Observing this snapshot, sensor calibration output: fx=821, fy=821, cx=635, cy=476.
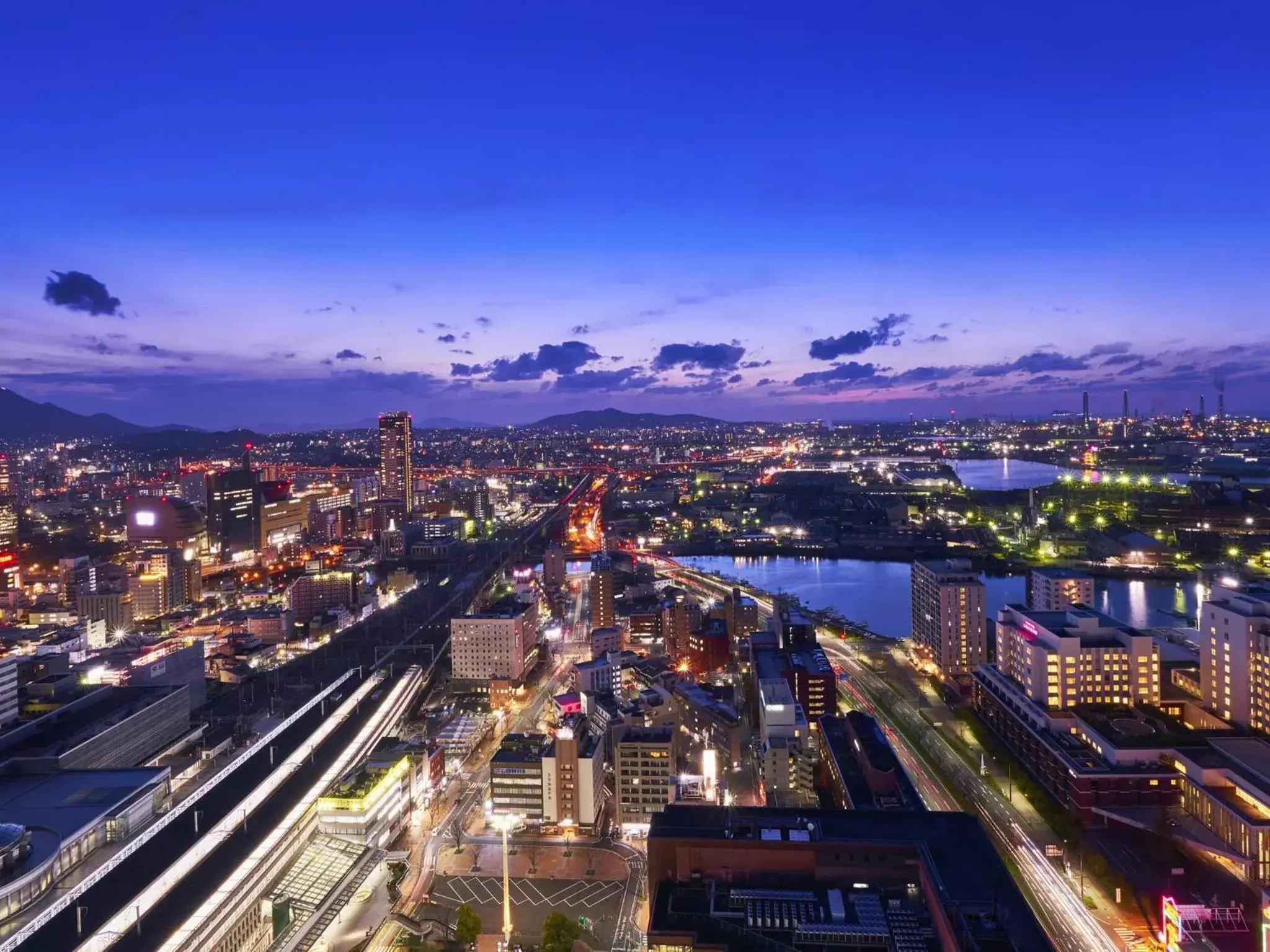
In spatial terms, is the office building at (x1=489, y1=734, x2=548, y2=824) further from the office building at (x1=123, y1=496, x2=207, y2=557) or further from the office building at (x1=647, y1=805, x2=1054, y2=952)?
the office building at (x1=123, y1=496, x2=207, y2=557)

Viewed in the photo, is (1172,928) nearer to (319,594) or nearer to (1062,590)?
(1062,590)

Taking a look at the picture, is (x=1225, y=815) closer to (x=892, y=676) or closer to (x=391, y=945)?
(x=892, y=676)

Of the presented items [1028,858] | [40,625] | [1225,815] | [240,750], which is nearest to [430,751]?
[240,750]

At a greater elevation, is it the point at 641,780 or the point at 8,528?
the point at 8,528

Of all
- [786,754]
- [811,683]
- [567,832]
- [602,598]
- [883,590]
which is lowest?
[567,832]

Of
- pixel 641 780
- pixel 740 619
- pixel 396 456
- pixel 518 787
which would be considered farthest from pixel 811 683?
pixel 396 456

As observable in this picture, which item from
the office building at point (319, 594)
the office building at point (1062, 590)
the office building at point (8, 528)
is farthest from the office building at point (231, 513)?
the office building at point (1062, 590)

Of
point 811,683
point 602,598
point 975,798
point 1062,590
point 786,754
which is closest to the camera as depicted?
point 975,798
